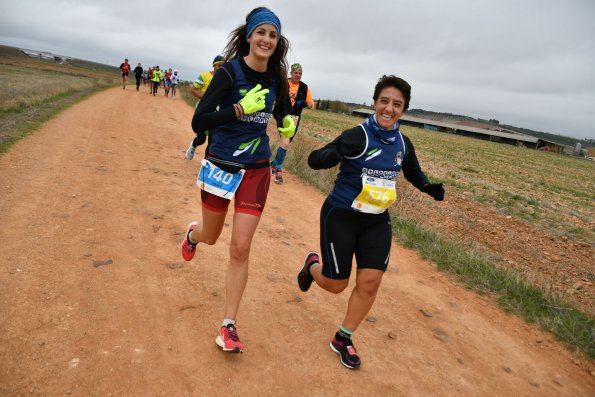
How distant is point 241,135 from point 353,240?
3.79ft

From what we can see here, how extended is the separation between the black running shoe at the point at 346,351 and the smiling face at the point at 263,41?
2.24 m

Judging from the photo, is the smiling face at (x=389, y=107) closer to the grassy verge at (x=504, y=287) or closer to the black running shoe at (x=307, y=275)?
the black running shoe at (x=307, y=275)

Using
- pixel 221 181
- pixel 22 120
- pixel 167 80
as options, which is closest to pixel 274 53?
pixel 221 181

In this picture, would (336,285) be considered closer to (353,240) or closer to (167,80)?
(353,240)

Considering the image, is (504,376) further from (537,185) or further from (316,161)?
(537,185)

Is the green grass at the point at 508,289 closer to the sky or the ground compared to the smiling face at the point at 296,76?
closer to the ground

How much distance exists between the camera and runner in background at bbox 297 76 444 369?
2.94 meters

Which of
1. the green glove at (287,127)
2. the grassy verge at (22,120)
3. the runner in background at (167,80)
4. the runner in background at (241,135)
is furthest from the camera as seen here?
the runner in background at (167,80)

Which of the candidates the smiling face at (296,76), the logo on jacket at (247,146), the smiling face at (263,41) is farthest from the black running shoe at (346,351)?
the smiling face at (296,76)

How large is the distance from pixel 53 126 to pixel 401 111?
400 inches

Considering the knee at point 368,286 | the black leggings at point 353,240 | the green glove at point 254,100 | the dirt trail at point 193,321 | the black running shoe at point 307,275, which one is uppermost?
the green glove at point 254,100

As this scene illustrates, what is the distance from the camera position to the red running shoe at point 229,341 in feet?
9.19

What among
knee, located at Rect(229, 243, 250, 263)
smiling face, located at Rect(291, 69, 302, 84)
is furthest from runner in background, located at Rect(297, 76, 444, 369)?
smiling face, located at Rect(291, 69, 302, 84)

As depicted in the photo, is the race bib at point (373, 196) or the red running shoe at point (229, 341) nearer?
the red running shoe at point (229, 341)
